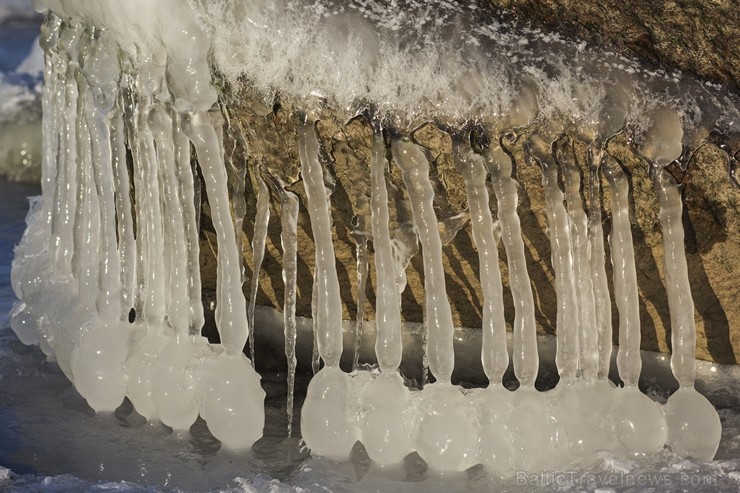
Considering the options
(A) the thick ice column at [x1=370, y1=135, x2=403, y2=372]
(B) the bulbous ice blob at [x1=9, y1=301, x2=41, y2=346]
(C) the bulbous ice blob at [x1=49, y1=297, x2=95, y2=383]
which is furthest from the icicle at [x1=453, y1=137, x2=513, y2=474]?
(B) the bulbous ice blob at [x1=9, y1=301, x2=41, y2=346]

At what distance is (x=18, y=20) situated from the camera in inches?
328

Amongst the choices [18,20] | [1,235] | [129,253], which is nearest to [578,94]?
[129,253]

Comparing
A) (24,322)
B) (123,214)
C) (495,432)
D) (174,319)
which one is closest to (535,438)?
(495,432)

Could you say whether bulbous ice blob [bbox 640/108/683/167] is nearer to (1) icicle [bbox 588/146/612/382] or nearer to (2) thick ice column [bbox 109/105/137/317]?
(1) icicle [bbox 588/146/612/382]

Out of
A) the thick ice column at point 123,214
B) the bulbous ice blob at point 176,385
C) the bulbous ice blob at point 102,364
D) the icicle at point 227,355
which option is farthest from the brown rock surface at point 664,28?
the bulbous ice blob at point 102,364

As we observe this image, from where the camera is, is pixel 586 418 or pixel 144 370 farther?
pixel 144 370

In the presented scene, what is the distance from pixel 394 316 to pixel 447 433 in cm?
33

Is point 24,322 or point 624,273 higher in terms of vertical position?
point 624,273

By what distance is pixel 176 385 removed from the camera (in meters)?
2.84

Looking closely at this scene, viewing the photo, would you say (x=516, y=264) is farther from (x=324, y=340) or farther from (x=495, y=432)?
(x=324, y=340)

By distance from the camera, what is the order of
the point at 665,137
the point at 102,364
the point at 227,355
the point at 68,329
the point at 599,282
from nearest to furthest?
the point at 665,137 < the point at 599,282 < the point at 227,355 < the point at 102,364 < the point at 68,329

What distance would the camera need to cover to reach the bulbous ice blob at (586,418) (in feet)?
8.71

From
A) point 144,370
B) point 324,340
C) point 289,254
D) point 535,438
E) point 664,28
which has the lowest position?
point 535,438

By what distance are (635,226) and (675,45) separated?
0.49 m
